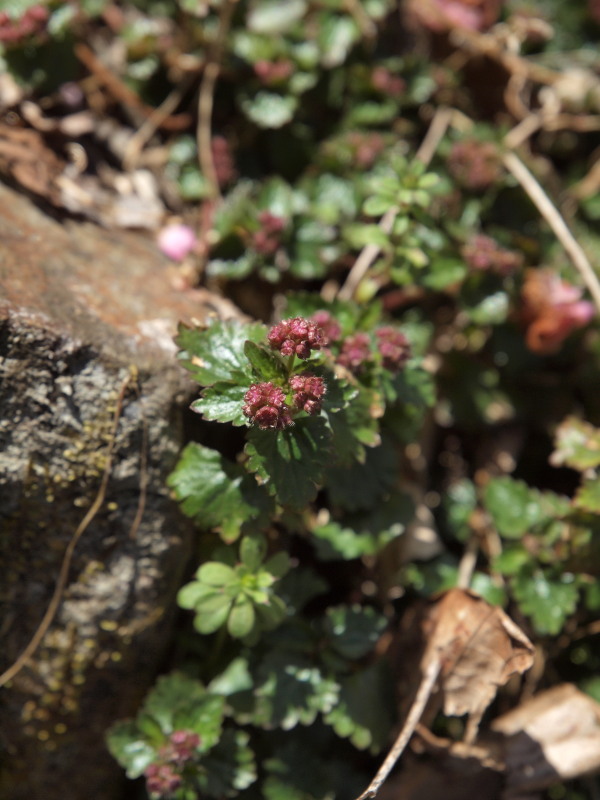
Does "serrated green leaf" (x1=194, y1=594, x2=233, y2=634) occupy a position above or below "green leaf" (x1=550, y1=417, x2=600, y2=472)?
above

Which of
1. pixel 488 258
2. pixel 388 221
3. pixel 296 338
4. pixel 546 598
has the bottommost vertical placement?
pixel 546 598

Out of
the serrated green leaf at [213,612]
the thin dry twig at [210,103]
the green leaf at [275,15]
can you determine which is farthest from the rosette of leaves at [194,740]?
the green leaf at [275,15]

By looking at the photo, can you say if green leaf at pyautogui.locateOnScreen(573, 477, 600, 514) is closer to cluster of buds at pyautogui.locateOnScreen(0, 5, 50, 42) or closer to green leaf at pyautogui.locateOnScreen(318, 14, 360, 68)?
green leaf at pyautogui.locateOnScreen(318, 14, 360, 68)

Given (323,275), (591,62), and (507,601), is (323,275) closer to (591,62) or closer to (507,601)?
(507,601)

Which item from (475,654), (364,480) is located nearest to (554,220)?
(364,480)

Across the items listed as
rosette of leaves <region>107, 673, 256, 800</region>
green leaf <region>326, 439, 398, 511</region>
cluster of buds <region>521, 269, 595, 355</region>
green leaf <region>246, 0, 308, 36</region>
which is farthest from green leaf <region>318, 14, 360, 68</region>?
rosette of leaves <region>107, 673, 256, 800</region>

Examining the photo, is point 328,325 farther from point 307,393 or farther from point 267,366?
point 307,393
